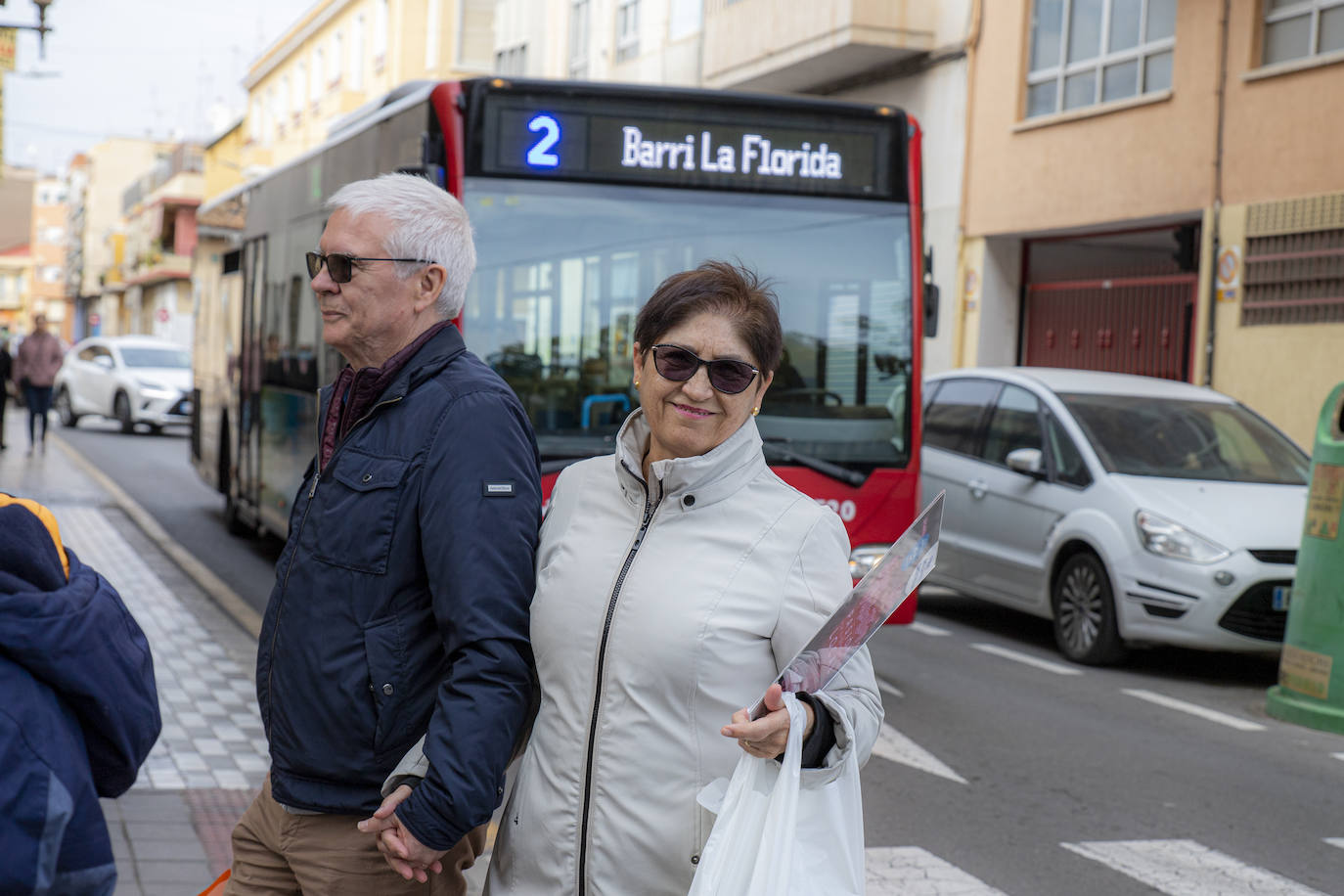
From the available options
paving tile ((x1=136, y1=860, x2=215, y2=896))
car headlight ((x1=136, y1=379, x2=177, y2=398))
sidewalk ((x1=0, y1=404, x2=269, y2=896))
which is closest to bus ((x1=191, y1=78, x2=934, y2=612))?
sidewalk ((x1=0, y1=404, x2=269, y2=896))

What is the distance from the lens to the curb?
31.1 ft

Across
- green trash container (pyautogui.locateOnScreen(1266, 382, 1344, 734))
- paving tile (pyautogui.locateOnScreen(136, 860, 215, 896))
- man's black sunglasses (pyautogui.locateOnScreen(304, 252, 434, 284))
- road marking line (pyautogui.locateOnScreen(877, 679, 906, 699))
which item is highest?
man's black sunglasses (pyautogui.locateOnScreen(304, 252, 434, 284))

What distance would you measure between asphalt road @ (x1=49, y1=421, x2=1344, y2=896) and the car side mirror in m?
1.11

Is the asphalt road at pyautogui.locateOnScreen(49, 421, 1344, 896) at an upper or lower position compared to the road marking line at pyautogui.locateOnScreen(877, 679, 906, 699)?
upper

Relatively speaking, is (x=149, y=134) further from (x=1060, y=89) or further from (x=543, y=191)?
(x=543, y=191)

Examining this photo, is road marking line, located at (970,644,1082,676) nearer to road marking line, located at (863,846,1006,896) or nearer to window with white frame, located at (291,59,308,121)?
road marking line, located at (863,846,1006,896)

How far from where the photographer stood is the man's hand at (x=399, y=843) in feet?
7.79

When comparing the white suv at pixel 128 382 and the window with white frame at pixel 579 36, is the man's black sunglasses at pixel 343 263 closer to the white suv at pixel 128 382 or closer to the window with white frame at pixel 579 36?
the white suv at pixel 128 382

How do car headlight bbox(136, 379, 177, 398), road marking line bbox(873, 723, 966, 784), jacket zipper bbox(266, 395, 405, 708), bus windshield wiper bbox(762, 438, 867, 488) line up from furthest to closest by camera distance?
car headlight bbox(136, 379, 177, 398)
bus windshield wiper bbox(762, 438, 867, 488)
road marking line bbox(873, 723, 966, 784)
jacket zipper bbox(266, 395, 405, 708)

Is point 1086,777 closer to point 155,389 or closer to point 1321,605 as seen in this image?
point 1321,605

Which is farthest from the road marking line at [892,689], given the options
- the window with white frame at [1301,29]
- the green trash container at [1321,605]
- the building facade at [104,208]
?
the building facade at [104,208]

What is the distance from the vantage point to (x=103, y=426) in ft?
97.8

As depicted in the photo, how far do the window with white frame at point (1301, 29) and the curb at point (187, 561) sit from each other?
10.4 meters

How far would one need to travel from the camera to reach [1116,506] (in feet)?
30.6
